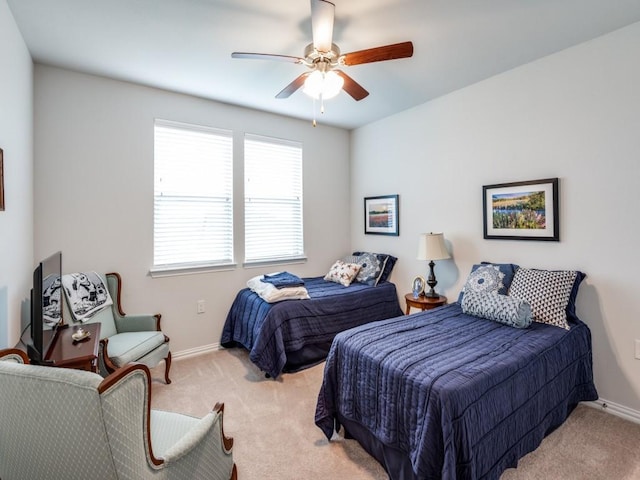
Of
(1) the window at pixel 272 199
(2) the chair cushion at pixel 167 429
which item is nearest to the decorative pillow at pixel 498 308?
(2) the chair cushion at pixel 167 429

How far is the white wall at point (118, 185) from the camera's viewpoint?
272 cm

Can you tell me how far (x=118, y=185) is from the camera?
3.01 metres

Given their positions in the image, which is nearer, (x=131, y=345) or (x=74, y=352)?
(x=74, y=352)

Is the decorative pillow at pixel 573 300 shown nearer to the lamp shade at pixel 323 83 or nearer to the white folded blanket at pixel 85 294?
the lamp shade at pixel 323 83

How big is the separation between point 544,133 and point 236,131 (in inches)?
117

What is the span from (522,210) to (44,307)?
359cm

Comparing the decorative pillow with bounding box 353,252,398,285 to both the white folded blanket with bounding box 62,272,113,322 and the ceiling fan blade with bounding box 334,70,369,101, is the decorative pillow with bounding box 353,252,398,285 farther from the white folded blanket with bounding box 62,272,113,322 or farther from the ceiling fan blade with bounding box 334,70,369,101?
the white folded blanket with bounding box 62,272,113,322

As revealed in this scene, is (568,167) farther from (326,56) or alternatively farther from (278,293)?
(278,293)

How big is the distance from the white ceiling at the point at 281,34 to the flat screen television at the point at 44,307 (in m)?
1.56

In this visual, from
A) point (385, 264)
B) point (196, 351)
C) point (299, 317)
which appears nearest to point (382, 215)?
point (385, 264)

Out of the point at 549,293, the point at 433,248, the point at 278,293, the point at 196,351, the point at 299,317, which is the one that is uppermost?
the point at 433,248

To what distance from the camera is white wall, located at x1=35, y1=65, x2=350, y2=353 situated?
272 centimetres

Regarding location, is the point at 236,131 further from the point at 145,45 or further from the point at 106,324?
the point at 106,324

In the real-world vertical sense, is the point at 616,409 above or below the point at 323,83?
below
